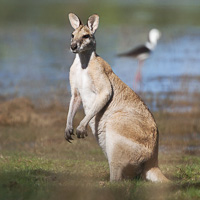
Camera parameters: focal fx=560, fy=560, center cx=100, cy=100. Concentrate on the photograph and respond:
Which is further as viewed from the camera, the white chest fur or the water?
the water

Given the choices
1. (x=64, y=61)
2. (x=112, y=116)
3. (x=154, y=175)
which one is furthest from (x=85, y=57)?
(x=64, y=61)

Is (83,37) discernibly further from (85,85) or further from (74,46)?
(85,85)

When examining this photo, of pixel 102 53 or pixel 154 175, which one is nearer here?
pixel 154 175

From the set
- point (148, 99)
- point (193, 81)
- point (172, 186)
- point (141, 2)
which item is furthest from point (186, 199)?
point (141, 2)

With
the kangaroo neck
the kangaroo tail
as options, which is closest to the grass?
the kangaroo tail

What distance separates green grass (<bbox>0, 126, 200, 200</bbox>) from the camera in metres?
4.90

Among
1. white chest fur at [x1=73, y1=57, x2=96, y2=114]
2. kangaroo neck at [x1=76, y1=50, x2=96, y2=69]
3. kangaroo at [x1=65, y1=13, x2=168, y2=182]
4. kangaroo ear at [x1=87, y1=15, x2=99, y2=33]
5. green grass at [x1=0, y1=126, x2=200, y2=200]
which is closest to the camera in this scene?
green grass at [x1=0, y1=126, x2=200, y2=200]

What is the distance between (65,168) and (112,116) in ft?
3.51

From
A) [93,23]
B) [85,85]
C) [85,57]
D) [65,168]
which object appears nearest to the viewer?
[85,85]

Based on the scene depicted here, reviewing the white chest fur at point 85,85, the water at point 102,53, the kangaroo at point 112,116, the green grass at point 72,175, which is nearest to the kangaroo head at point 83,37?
the kangaroo at point 112,116

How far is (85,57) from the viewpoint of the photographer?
6.24m

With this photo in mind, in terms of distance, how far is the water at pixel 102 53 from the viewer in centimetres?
1417

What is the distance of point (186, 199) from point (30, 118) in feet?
20.6

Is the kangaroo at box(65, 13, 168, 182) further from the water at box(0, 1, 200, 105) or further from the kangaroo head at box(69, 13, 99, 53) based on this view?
the water at box(0, 1, 200, 105)
